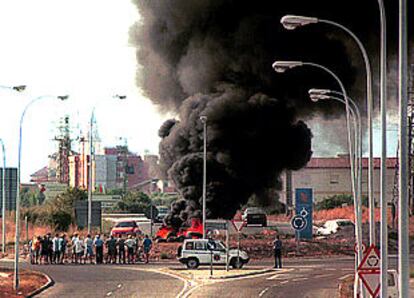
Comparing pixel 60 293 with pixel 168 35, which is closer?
pixel 60 293

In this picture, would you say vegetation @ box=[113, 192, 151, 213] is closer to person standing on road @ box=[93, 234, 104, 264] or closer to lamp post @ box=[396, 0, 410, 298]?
person standing on road @ box=[93, 234, 104, 264]

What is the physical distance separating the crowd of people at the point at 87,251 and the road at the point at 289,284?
8.33 metres

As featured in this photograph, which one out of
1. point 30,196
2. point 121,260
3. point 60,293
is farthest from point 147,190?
point 60,293

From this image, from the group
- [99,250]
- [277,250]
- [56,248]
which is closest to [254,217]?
[99,250]

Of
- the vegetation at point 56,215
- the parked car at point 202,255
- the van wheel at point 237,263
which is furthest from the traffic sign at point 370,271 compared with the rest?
the vegetation at point 56,215

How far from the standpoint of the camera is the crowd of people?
47.8 meters

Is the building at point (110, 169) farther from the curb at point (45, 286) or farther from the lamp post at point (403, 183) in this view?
the lamp post at point (403, 183)

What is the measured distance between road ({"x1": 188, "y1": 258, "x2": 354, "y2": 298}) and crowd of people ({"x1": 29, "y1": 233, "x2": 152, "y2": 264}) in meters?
8.33

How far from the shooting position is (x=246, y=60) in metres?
67.9

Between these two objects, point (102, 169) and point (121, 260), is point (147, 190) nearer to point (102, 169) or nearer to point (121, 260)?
point (102, 169)

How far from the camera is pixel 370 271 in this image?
1948 centimetres

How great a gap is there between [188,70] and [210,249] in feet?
93.8

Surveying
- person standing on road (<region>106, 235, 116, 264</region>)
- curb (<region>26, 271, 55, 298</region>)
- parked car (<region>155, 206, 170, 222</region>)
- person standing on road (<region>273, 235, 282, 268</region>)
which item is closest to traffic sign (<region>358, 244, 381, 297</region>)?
curb (<region>26, 271, 55, 298</region>)

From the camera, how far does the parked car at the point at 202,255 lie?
43969 millimetres
